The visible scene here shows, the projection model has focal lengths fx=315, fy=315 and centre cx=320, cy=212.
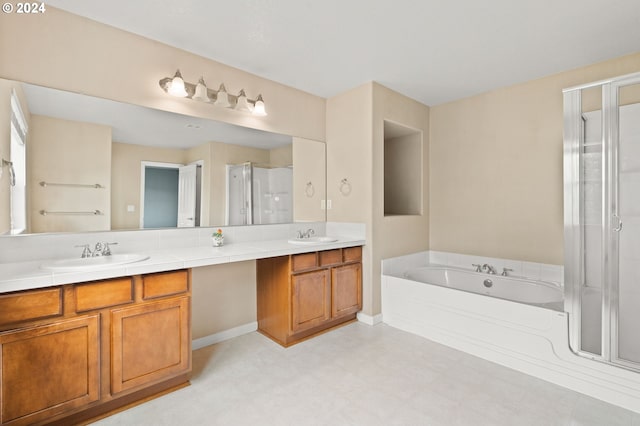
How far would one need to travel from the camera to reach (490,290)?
329 centimetres

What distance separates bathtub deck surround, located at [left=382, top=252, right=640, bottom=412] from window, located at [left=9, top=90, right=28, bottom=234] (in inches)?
115

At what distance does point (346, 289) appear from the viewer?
3150mm

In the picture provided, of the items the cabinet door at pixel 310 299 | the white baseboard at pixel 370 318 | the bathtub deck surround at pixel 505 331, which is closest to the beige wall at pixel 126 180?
the cabinet door at pixel 310 299

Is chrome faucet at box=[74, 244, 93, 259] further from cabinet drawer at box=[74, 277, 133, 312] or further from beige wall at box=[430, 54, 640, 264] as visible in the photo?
beige wall at box=[430, 54, 640, 264]

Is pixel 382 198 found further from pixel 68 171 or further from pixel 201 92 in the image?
pixel 68 171

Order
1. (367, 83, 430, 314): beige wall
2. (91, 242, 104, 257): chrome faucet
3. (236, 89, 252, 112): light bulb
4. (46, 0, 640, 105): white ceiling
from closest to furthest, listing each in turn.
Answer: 1. (46, 0, 640, 105): white ceiling
2. (91, 242, 104, 257): chrome faucet
3. (236, 89, 252, 112): light bulb
4. (367, 83, 430, 314): beige wall

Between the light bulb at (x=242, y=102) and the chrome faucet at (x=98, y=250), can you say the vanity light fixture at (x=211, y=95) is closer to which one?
the light bulb at (x=242, y=102)

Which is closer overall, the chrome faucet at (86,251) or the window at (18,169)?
the window at (18,169)

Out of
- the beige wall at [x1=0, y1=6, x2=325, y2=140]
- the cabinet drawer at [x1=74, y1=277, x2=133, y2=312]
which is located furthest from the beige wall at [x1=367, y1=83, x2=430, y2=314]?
the cabinet drawer at [x1=74, y1=277, x2=133, y2=312]

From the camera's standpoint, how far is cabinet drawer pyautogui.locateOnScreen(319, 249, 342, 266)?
293 centimetres

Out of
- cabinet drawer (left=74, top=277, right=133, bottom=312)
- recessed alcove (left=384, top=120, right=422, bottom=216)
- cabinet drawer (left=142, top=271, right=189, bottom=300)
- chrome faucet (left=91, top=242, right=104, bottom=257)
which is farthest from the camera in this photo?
recessed alcove (left=384, top=120, right=422, bottom=216)

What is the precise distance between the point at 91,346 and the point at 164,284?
465 millimetres

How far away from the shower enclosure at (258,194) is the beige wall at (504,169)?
193 cm

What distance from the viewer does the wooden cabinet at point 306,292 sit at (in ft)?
8.90
